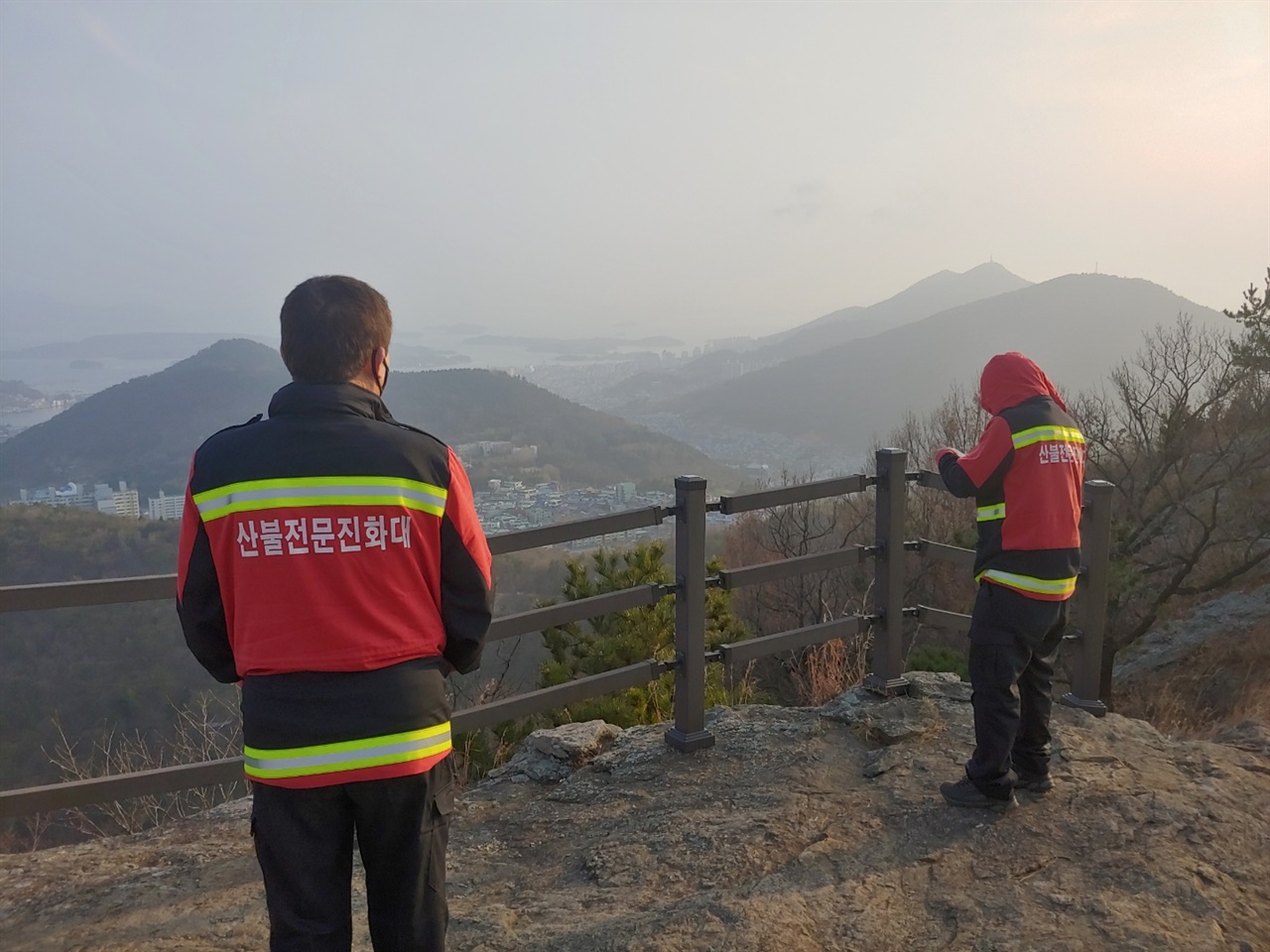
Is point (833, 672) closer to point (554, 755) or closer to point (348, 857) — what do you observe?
point (554, 755)

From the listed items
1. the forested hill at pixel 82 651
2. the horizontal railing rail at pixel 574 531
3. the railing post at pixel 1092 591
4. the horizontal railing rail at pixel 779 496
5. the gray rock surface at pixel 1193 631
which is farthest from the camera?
the forested hill at pixel 82 651

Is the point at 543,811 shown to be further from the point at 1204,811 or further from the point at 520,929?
the point at 1204,811

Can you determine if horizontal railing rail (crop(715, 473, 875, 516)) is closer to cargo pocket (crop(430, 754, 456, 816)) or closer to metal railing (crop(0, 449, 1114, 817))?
metal railing (crop(0, 449, 1114, 817))

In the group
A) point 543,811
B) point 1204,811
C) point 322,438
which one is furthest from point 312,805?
point 1204,811

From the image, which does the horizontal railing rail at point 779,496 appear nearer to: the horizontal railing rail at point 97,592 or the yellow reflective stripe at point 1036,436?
the yellow reflective stripe at point 1036,436

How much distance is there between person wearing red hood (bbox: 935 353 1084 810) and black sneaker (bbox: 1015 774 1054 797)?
154 mm

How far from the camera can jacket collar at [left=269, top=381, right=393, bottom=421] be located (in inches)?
75.5

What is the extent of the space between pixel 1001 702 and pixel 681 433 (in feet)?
298

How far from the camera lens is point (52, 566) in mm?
33375

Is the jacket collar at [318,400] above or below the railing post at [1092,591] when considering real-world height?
above

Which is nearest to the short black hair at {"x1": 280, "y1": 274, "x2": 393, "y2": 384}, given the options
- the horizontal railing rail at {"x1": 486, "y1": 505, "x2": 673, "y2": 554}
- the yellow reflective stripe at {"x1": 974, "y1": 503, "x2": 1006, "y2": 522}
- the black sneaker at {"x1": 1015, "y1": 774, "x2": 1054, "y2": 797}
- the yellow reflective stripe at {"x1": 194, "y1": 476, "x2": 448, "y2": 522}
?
the yellow reflective stripe at {"x1": 194, "y1": 476, "x2": 448, "y2": 522}

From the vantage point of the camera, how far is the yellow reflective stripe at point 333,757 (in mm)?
1865

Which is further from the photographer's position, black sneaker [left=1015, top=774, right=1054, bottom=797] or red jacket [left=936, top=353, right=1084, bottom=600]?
black sneaker [left=1015, top=774, right=1054, bottom=797]

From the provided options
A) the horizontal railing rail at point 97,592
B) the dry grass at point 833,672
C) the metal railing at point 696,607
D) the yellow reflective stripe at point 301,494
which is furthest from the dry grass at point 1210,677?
the yellow reflective stripe at point 301,494
